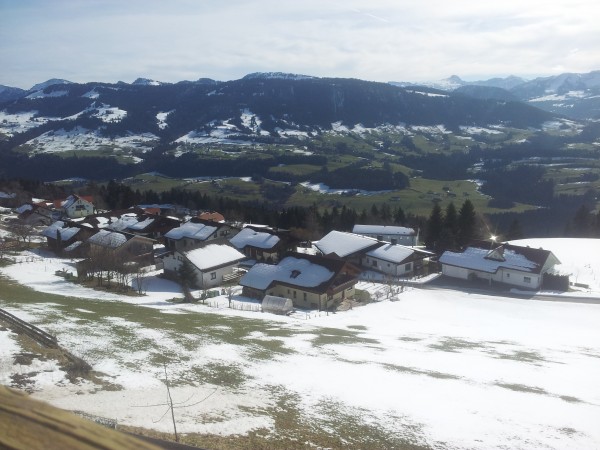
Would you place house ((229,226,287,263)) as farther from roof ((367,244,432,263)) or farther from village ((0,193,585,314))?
roof ((367,244,432,263))

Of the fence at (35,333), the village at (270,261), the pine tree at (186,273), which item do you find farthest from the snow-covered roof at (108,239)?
the fence at (35,333)

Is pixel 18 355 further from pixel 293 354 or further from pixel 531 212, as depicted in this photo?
pixel 531 212

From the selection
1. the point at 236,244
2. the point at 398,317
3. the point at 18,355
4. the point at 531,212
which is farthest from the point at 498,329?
the point at 531,212

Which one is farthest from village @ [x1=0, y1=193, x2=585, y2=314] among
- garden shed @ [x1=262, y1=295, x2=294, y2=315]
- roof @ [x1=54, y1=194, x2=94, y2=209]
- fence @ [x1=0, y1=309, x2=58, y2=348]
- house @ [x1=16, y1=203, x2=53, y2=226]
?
fence @ [x1=0, y1=309, x2=58, y2=348]

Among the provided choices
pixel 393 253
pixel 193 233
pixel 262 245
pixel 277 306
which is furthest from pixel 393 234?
pixel 277 306

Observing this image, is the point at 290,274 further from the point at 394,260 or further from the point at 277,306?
the point at 394,260

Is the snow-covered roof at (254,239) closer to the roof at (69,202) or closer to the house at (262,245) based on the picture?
the house at (262,245)
